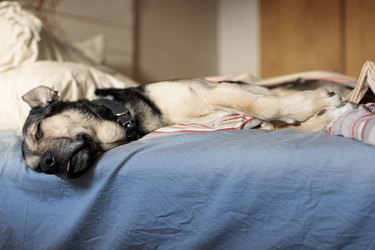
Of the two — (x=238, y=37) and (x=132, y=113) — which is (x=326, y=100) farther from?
(x=238, y=37)

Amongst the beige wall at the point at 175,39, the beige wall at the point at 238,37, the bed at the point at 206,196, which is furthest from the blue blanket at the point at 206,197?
the beige wall at the point at 238,37

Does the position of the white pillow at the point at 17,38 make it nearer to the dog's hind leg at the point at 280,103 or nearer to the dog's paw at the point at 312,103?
the dog's hind leg at the point at 280,103

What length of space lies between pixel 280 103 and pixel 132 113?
605 millimetres

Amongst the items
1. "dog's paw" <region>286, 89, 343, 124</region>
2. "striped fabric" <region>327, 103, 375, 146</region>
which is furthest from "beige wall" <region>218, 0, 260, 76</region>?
"striped fabric" <region>327, 103, 375, 146</region>

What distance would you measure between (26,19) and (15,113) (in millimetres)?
612

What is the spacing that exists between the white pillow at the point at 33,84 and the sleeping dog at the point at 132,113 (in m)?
0.17

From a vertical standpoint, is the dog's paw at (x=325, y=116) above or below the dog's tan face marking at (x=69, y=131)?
above

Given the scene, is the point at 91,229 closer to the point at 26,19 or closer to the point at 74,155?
the point at 74,155

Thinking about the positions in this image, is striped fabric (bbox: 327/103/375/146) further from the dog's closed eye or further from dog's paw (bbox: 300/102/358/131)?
the dog's closed eye

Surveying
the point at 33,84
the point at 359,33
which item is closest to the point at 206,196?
the point at 33,84

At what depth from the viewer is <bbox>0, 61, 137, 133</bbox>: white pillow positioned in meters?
1.70

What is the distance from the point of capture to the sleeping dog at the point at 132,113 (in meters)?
1.32

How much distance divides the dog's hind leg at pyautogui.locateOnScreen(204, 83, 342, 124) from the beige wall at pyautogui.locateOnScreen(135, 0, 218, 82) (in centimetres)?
268

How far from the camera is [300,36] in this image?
14.5ft
